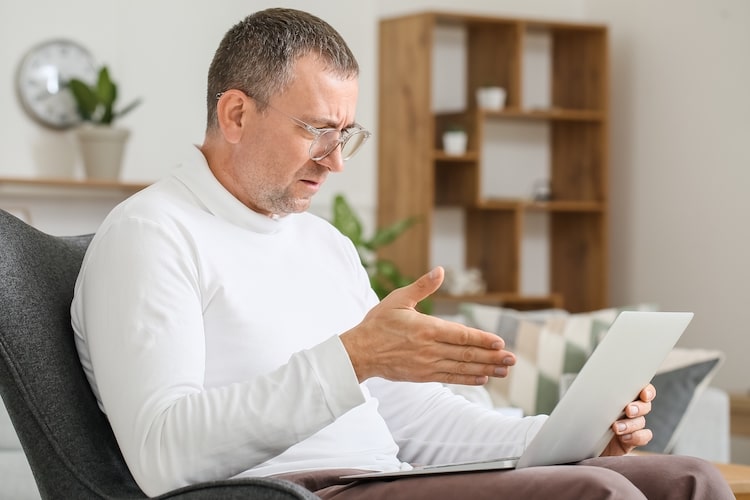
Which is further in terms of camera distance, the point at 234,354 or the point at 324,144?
the point at 324,144

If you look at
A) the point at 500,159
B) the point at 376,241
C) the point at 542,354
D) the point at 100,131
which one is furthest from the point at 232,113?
the point at 500,159

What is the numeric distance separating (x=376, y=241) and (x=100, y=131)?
1201mm

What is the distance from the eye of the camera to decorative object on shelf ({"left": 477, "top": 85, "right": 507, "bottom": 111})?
5086 millimetres

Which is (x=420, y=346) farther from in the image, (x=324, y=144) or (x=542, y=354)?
(x=542, y=354)

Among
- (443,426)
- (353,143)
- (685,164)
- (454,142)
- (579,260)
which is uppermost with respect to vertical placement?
(353,143)

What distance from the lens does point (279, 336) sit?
1517 millimetres

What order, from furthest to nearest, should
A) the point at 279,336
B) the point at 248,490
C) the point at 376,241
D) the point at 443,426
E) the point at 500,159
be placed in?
1. the point at 500,159
2. the point at 376,241
3. the point at 443,426
4. the point at 279,336
5. the point at 248,490

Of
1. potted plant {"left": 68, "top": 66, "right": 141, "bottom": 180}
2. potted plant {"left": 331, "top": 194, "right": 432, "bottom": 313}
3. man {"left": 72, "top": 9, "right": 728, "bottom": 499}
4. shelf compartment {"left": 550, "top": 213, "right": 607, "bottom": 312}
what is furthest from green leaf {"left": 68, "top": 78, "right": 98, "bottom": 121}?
man {"left": 72, "top": 9, "right": 728, "bottom": 499}

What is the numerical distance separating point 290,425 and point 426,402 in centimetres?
52

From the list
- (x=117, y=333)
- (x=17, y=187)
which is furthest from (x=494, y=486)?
(x=17, y=187)

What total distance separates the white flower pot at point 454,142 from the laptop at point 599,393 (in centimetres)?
364

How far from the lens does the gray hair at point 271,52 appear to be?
1569 millimetres

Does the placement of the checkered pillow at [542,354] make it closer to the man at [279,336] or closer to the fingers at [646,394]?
the man at [279,336]

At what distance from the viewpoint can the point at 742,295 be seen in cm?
473
